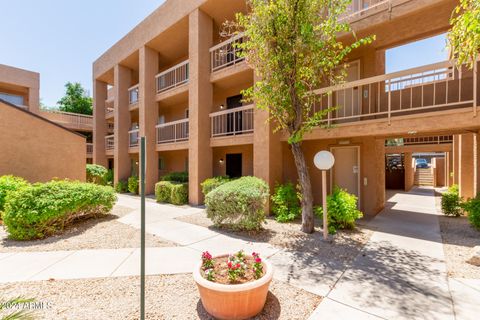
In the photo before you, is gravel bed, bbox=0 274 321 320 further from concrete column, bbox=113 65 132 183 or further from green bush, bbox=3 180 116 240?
concrete column, bbox=113 65 132 183

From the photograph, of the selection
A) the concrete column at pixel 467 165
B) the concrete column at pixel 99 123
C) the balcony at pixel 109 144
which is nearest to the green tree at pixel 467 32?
the concrete column at pixel 467 165

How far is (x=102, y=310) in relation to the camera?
324 centimetres

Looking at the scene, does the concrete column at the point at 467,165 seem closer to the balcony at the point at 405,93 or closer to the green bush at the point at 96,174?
the balcony at the point at 405,93

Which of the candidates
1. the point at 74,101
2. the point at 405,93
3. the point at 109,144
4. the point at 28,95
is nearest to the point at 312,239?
the point at 405,93

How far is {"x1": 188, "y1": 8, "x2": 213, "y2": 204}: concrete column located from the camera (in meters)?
10.8

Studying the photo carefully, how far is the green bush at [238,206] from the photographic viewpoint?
6.64m

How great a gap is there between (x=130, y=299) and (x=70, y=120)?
25.8m

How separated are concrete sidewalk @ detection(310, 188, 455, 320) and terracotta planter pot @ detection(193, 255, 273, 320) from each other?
85 cm

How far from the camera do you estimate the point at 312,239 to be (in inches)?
242

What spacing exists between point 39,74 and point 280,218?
90.9 ft

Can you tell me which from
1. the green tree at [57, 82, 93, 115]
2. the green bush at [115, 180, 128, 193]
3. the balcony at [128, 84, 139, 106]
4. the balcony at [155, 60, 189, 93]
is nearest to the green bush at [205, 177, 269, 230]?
the balcony at [155, 60, 189, 93]

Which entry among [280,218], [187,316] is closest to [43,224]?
[187,316]

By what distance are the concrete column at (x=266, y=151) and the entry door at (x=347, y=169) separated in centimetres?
259

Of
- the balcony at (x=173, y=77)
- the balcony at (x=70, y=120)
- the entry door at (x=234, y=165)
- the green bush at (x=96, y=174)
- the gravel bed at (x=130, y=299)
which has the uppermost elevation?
the balcony at (x=173, y=77)
